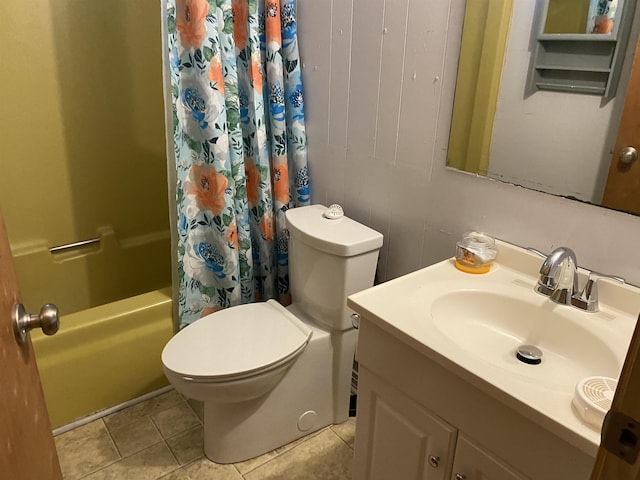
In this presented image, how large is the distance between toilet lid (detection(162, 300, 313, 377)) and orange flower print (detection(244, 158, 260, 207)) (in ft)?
1.45

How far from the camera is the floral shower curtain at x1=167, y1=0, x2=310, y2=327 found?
1.70m

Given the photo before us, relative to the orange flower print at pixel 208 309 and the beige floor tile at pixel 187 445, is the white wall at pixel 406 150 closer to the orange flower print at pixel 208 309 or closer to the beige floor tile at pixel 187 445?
the orange flower print at pixel 208 309

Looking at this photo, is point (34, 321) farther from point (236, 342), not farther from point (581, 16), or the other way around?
point (581, 16)

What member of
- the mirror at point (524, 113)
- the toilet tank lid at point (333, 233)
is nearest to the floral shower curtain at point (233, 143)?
the toilet tank lid at point (333, 233)

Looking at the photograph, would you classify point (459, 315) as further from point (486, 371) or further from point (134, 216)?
point (134, 216)

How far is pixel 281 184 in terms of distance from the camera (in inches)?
78.3

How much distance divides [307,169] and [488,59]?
851 millimetres

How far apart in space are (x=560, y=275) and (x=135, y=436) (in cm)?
150

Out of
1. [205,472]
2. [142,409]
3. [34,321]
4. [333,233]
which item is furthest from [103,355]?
[34,321]

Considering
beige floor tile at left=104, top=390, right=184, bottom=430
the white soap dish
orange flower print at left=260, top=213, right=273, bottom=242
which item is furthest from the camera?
orange flower print at left=260, top=213, right=273, bottom=242

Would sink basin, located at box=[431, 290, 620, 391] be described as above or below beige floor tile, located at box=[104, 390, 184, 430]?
above

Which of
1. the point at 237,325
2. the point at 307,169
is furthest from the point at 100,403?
the point at 307,169

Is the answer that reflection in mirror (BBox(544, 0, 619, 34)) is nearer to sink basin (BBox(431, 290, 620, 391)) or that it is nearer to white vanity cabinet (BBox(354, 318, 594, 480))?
sink basin (BBox(431, 290, 620, 391))

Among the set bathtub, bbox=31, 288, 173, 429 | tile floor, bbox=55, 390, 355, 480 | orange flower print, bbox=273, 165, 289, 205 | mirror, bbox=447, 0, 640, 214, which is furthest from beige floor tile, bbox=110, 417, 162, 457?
mirror, bbox=447, 0, 640, 214
